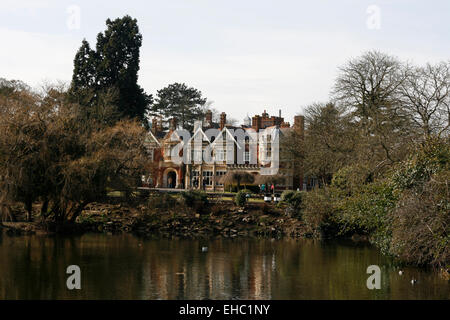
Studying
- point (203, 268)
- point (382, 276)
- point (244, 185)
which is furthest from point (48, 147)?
point (244, 185)

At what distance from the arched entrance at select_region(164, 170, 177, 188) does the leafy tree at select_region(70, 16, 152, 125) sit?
14.8 meters

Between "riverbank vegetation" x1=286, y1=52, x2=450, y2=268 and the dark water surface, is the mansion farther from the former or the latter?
the dark water surface

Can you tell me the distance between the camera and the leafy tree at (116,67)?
5191cm

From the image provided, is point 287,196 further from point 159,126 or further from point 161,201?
point 159,126

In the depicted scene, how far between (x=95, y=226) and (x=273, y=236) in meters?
12.5

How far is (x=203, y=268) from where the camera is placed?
76.8 feet

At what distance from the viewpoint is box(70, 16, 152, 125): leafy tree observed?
51.9 metres

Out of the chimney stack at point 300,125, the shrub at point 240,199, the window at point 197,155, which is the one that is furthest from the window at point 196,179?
the shrub at point 240,199

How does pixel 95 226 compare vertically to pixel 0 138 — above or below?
below

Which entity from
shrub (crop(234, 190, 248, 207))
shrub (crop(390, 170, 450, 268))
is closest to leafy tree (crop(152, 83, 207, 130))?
shrub (crop(234, 190, 248, 207))

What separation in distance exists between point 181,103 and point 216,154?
1996cm

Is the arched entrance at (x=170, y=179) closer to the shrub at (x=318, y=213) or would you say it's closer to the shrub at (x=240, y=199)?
the shrub at (x=240, y=199)

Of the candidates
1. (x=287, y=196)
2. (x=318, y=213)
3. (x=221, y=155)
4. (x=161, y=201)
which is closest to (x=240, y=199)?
(x=287, y=196)
